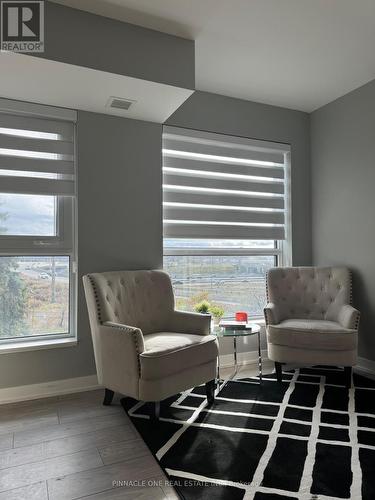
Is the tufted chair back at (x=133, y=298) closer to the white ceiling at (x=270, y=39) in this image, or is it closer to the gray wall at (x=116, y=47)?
the gray wall at (x=116, y=47)

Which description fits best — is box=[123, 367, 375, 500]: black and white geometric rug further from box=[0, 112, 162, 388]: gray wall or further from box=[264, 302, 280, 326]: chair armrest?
box=[0, 112, 162, 388]: gray wall

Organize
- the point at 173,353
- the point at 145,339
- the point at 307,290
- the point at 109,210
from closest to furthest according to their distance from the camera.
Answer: the point at 173,353 → the point at 145,339 → the point at 109,210 → the point at 307,290

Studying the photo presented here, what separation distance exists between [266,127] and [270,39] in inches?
47.2

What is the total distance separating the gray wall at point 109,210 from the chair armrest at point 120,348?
1.94ft

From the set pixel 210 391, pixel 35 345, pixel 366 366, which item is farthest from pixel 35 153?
pixel 366 366

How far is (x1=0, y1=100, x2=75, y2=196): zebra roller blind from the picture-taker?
2752 millimetres

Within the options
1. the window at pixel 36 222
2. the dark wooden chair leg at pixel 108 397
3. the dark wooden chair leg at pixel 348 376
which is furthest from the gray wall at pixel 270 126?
the dark wooden chair leg at pixel 108 397

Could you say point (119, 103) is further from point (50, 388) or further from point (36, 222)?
point (50, 388)

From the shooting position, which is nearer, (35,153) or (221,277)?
(35,153)

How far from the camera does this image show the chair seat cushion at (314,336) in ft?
9.17

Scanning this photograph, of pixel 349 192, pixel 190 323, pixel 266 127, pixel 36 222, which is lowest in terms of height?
pixel 190 323

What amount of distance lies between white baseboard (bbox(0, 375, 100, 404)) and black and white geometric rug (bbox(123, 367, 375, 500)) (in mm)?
453

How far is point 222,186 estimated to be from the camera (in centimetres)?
359

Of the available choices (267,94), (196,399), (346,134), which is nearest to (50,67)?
(267,94)
